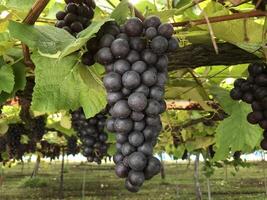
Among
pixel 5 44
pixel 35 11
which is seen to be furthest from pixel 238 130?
pixel 35 11

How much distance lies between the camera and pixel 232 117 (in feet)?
10.3

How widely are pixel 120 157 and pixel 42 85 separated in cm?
47

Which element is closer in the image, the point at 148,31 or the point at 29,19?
the point at 148,31

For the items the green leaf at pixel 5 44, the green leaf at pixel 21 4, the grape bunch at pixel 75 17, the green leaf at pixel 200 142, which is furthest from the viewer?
the green leaf at pixel 200 142

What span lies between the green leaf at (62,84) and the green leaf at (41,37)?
0.18 ft

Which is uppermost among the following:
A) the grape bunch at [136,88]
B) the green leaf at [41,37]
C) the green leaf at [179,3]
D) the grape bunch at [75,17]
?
the green leaf at [179,3]

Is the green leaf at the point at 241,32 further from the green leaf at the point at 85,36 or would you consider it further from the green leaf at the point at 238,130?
the green leaf at the point at 238,130

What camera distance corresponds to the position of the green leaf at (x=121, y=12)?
1622 millimetres

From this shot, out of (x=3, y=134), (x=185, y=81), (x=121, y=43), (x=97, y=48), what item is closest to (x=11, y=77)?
(x=97, y=48)

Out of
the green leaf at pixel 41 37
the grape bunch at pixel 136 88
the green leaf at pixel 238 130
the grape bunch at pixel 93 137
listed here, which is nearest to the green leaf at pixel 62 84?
the green leaf at pixel 41 37

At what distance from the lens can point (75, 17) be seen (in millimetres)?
1817

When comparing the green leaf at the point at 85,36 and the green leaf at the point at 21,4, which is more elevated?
the green leaf at the point at 21,4

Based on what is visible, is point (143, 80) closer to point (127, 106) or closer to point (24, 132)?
point (127, 106)

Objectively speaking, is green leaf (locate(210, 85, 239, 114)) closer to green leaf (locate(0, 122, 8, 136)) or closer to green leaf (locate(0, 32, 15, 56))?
green leaf (locate(0, 32, 15, 56))
